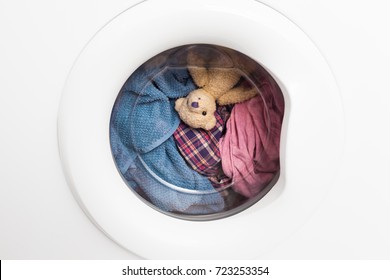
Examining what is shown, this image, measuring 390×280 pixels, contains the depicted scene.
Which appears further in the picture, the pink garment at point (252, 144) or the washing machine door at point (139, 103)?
the pink garment at point (252, 144)

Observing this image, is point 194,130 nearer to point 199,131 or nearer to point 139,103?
point 199,131

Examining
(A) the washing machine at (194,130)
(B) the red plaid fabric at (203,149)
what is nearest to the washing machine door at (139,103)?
(A) the washing machine at (194,130)

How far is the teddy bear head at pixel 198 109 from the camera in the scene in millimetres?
796

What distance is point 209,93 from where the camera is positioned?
0.81 metres

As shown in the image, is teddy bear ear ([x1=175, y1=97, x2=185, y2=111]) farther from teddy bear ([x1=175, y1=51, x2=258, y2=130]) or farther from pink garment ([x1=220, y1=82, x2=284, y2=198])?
pink garment ([x1=220, y1=82, x2=284, y2=198])

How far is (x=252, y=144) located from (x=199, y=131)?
0.34 feet

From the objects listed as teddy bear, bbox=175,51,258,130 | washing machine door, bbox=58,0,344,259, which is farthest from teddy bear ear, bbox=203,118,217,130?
washing machine door, bbox=58,0,344,259

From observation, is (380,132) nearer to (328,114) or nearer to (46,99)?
(328,114)

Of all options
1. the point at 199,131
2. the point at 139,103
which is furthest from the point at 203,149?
the point at 139,103

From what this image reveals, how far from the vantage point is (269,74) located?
73cm

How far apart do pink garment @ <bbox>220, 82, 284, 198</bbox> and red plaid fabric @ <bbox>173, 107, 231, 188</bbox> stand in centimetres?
2

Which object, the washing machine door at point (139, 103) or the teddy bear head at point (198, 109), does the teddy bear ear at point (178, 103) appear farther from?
the washing machine door at point (139, 103)

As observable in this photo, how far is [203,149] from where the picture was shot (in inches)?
34.3

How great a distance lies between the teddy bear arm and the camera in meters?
→ 0.80
